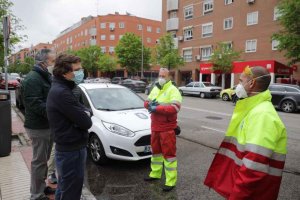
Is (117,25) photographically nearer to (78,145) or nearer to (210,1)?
(210,1)

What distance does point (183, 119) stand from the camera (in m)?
11.9

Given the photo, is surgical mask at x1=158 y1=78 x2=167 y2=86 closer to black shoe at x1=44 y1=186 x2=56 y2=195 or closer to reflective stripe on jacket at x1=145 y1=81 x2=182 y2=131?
reflective stripe on jacket at x1=145 y1=81 x2=182 y2=131

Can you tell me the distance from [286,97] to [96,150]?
1377 cm

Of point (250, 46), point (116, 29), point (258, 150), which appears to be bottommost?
point (258, 150)

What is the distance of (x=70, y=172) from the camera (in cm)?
292

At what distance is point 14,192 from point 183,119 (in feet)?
27.8

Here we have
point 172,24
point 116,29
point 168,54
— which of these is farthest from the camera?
point 116,29

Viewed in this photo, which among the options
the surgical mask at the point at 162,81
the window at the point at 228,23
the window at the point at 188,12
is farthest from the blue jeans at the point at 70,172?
the window at the point at 188,12

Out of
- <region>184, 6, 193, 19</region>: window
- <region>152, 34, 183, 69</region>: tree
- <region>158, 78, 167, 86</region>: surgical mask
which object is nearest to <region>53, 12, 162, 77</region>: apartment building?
<region>184, 6, 193, 19</region>: window

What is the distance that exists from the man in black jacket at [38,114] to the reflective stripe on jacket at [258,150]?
2.62 meters

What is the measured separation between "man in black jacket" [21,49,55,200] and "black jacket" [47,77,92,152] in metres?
0.99

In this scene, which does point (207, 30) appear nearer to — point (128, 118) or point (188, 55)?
point (188, 55)

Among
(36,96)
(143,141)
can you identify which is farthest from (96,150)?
(36,96)

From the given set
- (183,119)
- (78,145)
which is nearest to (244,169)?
(78,145)
